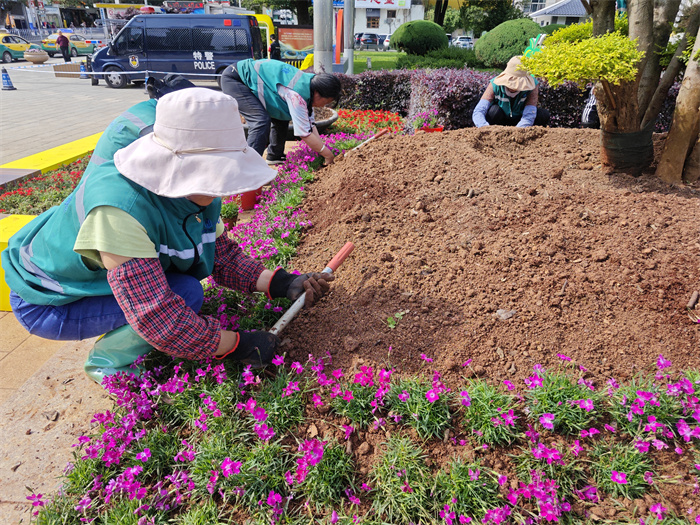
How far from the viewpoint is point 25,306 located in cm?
203

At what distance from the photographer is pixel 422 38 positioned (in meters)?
17.5

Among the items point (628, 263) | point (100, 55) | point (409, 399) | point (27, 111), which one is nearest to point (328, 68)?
point (27, 111)

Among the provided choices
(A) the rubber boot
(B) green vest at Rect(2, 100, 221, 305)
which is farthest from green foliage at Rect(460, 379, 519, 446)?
(A) the rubber boot

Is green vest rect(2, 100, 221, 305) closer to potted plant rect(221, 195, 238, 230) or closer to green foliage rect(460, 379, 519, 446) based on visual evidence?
green foliage rect(460, 379, 519, 446)

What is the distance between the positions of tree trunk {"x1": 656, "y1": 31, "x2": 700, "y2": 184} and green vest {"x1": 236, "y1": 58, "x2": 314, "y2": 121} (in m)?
3.12

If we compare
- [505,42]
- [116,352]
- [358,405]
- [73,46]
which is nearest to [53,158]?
[116,352]

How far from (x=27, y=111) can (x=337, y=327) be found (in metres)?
11.6

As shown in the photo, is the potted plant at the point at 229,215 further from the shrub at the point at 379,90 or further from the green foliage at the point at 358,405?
the shrub at the point at 379,90

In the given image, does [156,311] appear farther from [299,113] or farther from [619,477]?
[299,113]

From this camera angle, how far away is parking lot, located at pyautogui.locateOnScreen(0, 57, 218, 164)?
7.56m

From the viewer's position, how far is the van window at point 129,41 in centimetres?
1512

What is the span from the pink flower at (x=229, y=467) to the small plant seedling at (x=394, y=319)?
0.95 meters

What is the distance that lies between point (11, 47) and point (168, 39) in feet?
50.3

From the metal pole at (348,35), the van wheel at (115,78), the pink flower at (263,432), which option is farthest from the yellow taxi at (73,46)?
the pink flower at (263,432)
